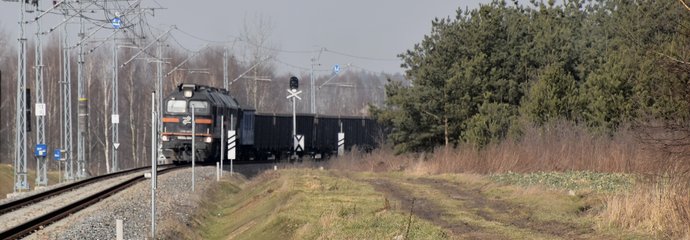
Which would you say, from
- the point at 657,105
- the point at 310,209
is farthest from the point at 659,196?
the point at 657,105

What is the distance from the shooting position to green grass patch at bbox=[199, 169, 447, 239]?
16.1m

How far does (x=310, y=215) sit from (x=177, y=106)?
30090 mm

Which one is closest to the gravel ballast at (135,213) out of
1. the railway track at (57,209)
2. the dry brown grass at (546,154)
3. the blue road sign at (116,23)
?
the railway track at (57,209)

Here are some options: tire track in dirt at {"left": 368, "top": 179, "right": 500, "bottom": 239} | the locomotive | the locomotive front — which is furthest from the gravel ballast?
the locomotive front

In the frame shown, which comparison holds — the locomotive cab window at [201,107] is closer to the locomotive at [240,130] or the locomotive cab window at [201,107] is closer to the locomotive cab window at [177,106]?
the locomotive at [240,130]

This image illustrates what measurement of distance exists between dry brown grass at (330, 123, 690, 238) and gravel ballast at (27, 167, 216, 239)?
26.7 ft

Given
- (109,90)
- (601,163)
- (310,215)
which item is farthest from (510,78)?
(109,90)

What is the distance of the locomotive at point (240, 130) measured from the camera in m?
48.4

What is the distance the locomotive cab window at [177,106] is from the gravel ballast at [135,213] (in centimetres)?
1104

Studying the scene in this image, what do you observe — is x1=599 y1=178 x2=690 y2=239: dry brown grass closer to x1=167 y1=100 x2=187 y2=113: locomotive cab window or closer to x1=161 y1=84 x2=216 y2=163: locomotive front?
x1=161 y1=84 x2=216 y2=163: locomotive front

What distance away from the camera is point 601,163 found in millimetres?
32531

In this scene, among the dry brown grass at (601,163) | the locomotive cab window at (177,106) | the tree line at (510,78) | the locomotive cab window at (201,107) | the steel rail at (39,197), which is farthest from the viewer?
the locomotive cab window at (177,106)

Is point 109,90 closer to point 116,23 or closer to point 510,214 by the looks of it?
point 116,23

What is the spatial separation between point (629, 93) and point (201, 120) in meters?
18.1
